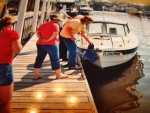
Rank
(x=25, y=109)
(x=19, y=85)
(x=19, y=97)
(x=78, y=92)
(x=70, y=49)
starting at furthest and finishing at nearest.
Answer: (x=70, y=49), (x=19, y=85), (x=78, y=92), (x=19, y=97), (x=25, y=109)

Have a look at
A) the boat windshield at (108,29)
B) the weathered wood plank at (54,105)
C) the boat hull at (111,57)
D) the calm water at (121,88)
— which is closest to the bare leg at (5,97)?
the weathered wood plank at (54,105)

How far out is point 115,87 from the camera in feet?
31.2

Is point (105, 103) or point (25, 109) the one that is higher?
point (25, 109)

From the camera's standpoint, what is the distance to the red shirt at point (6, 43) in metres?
3.44

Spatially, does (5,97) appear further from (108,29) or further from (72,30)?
(108,29)

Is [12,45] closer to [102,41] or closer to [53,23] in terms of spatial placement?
[53,23]

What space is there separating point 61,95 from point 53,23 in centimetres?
172

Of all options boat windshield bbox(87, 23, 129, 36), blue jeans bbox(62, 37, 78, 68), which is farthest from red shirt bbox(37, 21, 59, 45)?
boat windshield bbox(87, 23, 129, 36)

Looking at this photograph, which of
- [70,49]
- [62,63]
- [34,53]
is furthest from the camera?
[34,53]

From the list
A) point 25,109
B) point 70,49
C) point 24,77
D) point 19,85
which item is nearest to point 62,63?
point 70,49

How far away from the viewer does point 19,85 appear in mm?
5754

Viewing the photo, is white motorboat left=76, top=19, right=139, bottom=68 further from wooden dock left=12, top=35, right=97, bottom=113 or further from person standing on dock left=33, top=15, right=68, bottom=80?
person standing on dock left=33, top=15, right=68, bottom=80

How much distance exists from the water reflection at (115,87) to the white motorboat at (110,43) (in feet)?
1.88

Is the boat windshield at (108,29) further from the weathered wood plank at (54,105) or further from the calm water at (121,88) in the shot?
the weathered wood plank at (54,105)
